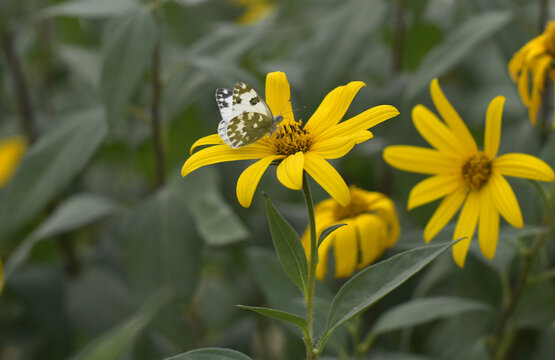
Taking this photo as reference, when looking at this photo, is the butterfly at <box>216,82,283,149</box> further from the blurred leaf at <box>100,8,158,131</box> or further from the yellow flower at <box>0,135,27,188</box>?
the yellow flower at <box>0,135,27,188</box>

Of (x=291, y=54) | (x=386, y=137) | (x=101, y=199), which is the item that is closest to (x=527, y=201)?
(x=386, y=137)

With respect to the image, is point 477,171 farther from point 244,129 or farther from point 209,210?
point 209,210

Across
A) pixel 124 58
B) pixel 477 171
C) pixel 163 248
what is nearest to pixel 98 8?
pixel 124 58

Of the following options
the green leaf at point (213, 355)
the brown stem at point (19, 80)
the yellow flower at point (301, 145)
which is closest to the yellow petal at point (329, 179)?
the yellow flower at point (301, 145)

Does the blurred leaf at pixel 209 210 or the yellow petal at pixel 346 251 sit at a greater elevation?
the blurred leaf at pixel 209 210

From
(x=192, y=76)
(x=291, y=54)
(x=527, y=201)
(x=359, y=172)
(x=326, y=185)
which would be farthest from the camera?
(x=291, y=54)

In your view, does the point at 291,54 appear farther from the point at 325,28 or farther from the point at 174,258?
the point at 174,258

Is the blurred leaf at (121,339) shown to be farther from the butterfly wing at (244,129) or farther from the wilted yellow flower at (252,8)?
the wilted yellow flower at (252,8)
